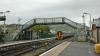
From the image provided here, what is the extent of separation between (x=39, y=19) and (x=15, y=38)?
8.01m

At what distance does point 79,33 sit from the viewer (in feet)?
120

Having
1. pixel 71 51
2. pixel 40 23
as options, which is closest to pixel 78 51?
pixel 71 51

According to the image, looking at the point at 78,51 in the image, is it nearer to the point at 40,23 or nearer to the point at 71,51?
the point at 71,51

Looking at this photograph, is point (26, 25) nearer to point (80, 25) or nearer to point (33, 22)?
point (33, 22)

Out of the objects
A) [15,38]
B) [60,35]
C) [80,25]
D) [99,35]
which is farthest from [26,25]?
[99,35]

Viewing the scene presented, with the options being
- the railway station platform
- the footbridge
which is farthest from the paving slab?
the footbridge

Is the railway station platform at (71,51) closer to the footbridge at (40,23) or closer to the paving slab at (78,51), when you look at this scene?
the paving slab at (78,51)

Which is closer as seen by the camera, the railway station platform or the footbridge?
the railway station platform

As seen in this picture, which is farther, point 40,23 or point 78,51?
point 40,23

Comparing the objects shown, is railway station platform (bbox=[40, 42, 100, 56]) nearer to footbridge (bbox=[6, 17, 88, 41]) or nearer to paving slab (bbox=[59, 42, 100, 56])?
paving slab (bbox=[59, 42, 100, 56])

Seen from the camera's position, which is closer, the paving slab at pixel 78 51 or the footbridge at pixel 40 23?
the paving slab at pixel 78 51

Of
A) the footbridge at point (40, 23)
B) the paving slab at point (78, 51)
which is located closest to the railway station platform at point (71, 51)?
the paving slab at point (78, 51)

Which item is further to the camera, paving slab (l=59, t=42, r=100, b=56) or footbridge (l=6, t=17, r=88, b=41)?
footbridge (l=6, t=17, r=88, b=41)

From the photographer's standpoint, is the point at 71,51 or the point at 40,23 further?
the point at 40,23
